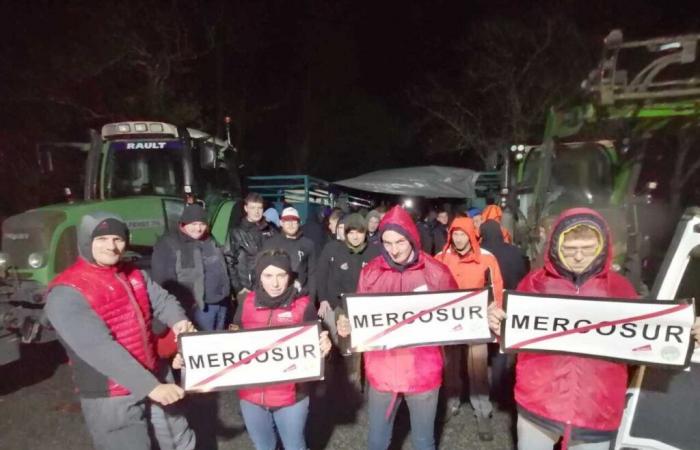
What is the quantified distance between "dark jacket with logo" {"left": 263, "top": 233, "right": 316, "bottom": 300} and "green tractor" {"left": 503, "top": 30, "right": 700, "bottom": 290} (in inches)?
103

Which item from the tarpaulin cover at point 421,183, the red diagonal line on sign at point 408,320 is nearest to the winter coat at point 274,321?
the red diagonal line on sign at point 408,320

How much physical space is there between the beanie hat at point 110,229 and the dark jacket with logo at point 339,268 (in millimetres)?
2639

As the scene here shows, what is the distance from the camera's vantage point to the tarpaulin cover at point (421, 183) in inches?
585

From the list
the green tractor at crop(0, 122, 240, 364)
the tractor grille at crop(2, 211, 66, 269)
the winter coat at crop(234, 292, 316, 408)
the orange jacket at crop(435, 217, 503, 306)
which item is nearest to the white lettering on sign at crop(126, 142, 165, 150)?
the green tractor at crop(0, 122, 240, 364)

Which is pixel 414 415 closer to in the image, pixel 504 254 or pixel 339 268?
pixel 339 268

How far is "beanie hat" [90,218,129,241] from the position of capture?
2.88 metres

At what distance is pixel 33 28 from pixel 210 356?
57.3 ft

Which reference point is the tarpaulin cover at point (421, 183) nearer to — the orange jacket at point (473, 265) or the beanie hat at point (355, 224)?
the beanie hat at point (355, 224)

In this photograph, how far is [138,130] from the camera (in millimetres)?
7516

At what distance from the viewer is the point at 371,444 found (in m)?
3.48

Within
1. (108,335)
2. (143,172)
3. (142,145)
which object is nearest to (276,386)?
(108,335)

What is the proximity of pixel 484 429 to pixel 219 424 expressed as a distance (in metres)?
2.39

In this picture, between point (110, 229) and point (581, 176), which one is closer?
point (110, 229)

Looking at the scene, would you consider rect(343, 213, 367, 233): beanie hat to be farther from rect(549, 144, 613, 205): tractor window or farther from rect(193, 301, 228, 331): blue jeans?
rect(549, 144, 613, 205): tractor window
